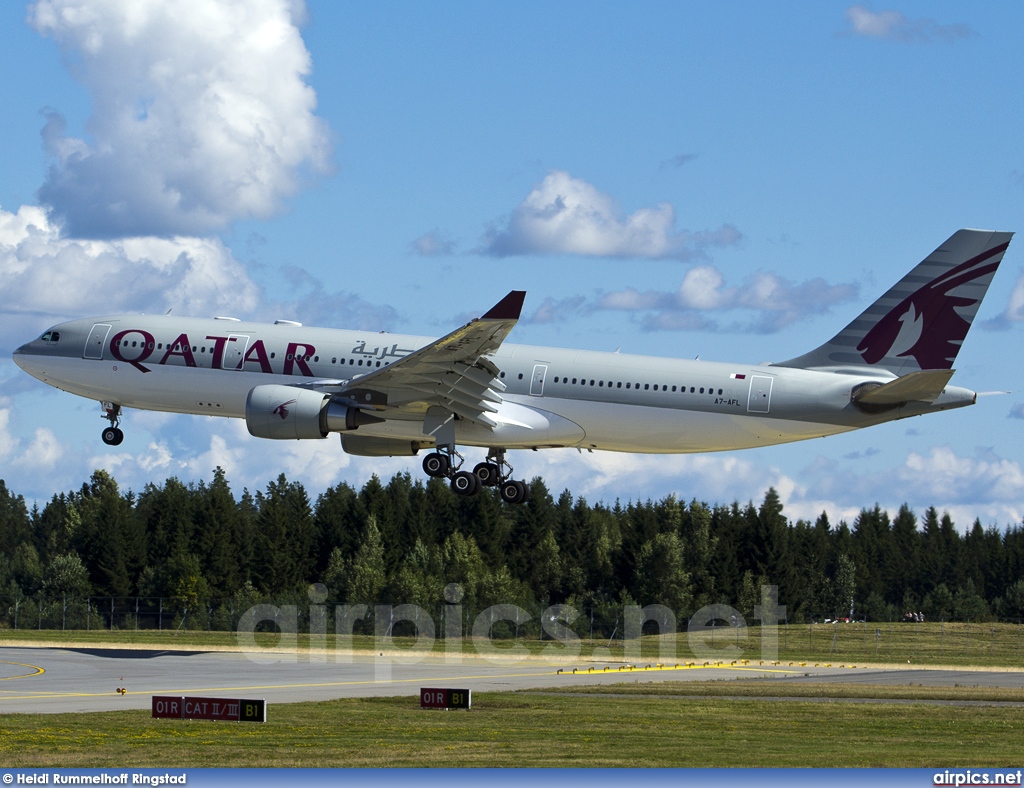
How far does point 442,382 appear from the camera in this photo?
47000 millimetres

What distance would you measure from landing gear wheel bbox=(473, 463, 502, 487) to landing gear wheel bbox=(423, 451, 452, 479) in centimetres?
168

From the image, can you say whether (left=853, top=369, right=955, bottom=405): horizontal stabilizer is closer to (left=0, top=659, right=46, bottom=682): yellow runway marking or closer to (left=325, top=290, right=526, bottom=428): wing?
(left=325, top=290, right=526, bottom=428): wing

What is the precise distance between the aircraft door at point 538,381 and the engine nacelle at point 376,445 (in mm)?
5338

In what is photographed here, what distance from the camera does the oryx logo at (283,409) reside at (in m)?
46.5

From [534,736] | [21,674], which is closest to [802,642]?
[21,674]

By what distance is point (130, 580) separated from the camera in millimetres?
112938

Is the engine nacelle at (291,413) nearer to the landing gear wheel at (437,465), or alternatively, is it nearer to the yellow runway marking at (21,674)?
the landing gear wheel at (437,465)

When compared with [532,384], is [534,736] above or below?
below

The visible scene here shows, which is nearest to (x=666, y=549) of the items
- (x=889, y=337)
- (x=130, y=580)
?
(x=130, y=580)

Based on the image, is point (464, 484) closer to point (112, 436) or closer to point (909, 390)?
point (112, 436)

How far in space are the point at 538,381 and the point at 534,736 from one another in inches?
751

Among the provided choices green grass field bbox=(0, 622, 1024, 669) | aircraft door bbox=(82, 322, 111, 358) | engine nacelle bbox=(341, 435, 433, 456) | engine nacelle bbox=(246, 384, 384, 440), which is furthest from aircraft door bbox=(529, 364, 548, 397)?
green grass field bbox=(0, 622, 1024, 669)

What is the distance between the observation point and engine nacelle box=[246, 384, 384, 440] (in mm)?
46562

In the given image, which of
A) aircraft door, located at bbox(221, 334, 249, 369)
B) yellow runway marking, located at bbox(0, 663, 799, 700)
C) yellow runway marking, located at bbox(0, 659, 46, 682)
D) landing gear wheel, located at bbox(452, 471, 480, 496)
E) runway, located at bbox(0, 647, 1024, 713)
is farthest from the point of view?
landing gear wheel, located at bbox(452, 471, 480, 496)
